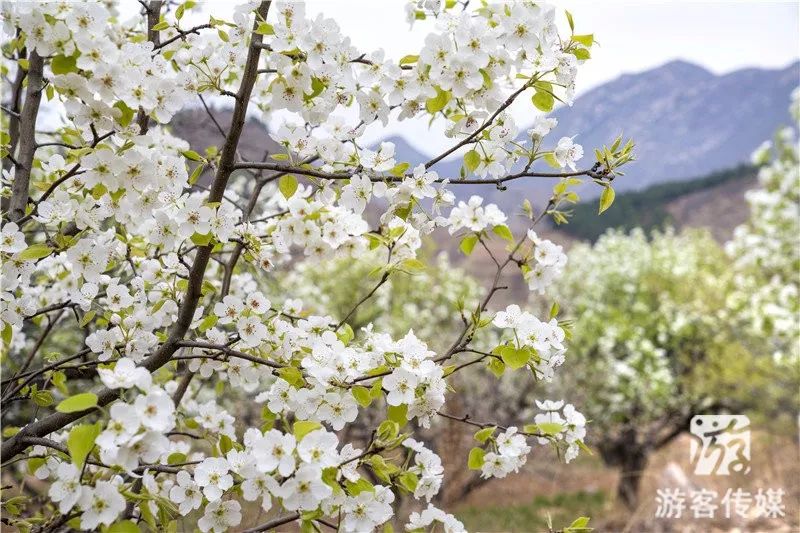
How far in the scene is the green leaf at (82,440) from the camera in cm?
128

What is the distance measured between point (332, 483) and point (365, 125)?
940 millimetres

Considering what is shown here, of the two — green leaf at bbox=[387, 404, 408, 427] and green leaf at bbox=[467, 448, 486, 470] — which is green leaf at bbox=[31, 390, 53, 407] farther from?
green leaf at bbox=[467, 448, 486, 470]

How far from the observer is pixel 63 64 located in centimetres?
149

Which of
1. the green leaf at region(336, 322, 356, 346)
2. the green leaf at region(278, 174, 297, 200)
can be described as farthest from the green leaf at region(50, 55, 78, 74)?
the green leaf at region(336, 322, 356, 346)

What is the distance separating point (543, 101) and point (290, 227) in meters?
0.74

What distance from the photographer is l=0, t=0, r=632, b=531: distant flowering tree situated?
147cm

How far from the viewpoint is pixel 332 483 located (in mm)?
1480

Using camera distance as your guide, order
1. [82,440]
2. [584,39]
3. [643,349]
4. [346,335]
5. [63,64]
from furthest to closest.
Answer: [643,349] → [346,335] → [584,39] → [63,64] → [82,440]

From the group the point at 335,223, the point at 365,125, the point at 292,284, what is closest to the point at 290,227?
the point at 335,223

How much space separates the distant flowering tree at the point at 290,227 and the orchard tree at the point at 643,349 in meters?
6.88

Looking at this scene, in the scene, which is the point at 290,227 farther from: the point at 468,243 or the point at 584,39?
the point at 584,39

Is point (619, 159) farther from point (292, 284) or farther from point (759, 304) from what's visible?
point (292, 284)

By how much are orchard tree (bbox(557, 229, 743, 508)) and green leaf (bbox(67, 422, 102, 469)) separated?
7553 mm

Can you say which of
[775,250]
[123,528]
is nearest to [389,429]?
[123,528]
